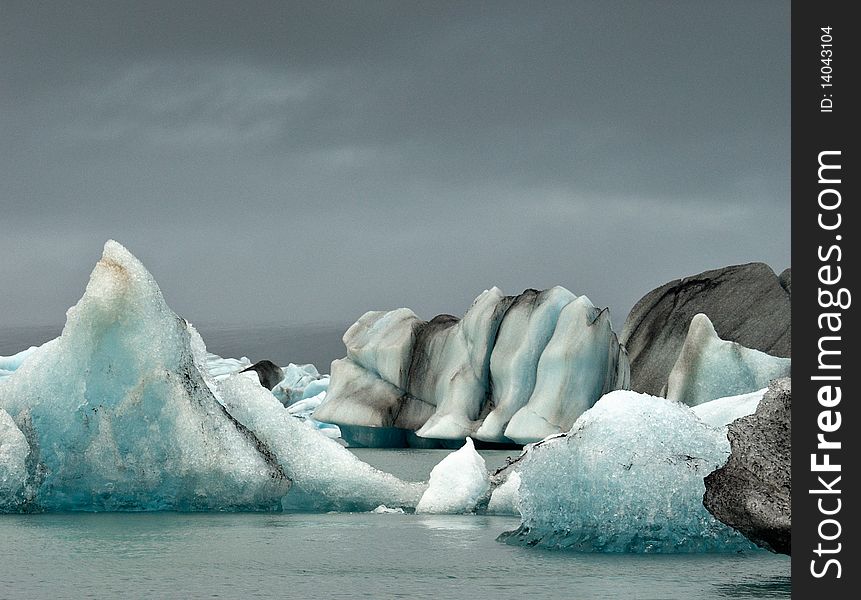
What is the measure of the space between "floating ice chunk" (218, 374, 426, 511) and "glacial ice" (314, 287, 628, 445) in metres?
9.99

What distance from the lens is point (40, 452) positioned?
726cm

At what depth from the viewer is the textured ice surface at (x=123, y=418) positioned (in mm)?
7320

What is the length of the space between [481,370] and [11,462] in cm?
1300

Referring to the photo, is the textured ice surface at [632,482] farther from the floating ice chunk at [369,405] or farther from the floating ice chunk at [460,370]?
the floating ice chunk at [369,405]

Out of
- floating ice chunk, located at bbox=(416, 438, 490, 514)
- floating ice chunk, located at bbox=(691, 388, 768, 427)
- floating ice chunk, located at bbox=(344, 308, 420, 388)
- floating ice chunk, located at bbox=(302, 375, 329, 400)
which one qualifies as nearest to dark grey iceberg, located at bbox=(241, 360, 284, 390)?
floating ice chunk, located at bbox=(302, 375, 329, 400)

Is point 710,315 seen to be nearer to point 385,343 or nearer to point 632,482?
point 385,343

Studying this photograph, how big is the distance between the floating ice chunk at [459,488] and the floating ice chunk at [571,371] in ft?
33.3

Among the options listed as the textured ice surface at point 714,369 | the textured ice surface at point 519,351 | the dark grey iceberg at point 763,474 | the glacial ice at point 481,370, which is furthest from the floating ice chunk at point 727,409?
the textured ice surface at point 519,351

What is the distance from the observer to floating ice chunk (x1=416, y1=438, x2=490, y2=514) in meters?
7.50

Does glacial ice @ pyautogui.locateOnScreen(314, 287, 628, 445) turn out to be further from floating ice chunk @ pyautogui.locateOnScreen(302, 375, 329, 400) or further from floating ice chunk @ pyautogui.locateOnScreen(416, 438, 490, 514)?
floating ice chunk @ pyautogui.locateOnScreen(416, 438, 490, 514)

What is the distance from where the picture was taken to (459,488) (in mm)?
7516
